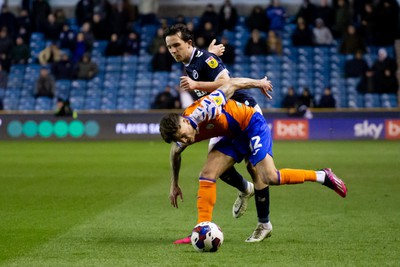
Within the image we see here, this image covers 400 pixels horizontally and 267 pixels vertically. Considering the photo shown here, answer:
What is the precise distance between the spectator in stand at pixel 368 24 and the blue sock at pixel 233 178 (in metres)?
18.9

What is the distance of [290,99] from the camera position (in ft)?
82.5

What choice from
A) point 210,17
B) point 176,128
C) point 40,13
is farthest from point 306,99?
point 176,128

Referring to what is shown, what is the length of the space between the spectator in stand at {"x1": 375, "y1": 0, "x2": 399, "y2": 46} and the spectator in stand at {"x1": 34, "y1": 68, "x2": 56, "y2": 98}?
35.0 feet

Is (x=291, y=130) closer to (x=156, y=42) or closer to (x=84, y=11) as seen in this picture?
(x=156, y=42)

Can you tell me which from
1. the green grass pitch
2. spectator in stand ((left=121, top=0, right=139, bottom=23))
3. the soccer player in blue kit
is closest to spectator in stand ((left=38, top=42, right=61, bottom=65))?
spectator in stand ((left=121, top=0, right=139, bottom=23))

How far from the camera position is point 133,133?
25484 millimetres

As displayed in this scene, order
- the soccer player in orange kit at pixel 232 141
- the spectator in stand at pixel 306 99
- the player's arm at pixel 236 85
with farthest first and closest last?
the spectator in stand at pixel 306 99 < the player's arm at pixel 236 85 < the soccer player in orange kit at pixel 232 141

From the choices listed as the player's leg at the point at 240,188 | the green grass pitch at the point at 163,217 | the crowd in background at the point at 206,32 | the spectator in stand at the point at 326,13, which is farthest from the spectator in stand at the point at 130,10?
the player's leg at the point at 240,188

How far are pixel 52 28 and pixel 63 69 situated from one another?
2103 mm

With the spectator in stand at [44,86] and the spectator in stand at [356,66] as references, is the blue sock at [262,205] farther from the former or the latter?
the spectator in stand at [44,86]

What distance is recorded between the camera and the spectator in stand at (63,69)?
90.9 feet

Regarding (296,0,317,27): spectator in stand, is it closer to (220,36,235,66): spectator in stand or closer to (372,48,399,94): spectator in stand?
(220,36,235,66): spectator in stand

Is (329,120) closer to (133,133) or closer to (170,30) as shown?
(133,133)

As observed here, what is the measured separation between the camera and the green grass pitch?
22.5 ft
